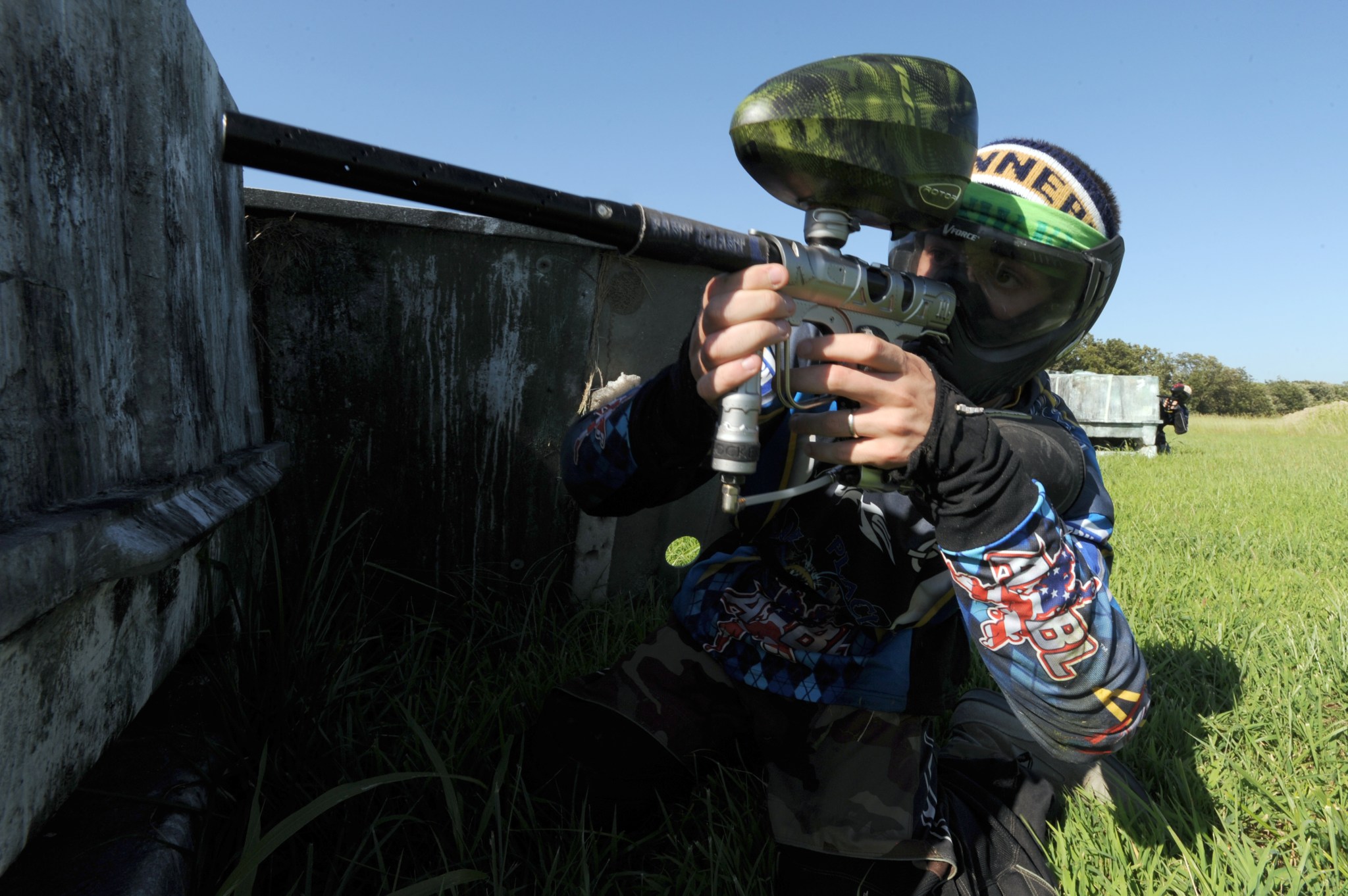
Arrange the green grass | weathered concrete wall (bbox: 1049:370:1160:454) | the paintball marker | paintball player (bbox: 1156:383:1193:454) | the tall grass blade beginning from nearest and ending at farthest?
the tall grass blade
the paintball marker
the green grass
weathered concrete wall (bbox: 1049:370:1160:454)
paintball player (bbox: 1156:383:1193:454)

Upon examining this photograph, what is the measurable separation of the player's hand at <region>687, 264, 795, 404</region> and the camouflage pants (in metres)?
0.86

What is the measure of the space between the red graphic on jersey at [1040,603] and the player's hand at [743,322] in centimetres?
52

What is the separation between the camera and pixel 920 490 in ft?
4.51

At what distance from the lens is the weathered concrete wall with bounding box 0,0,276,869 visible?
0.96 meters

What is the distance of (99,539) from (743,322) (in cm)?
98

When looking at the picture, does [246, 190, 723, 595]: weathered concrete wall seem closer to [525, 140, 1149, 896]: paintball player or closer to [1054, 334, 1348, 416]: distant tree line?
[525, 140, 1149, 896]: paintball player

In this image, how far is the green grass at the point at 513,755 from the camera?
1.53m

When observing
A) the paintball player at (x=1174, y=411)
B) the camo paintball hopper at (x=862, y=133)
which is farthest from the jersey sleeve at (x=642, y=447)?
the paintball player at (x=1174, y=411)

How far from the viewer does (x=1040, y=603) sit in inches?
53.2

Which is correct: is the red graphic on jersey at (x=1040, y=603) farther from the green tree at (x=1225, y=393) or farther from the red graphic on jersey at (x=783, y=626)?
the green tree at (x=1225, y=393)

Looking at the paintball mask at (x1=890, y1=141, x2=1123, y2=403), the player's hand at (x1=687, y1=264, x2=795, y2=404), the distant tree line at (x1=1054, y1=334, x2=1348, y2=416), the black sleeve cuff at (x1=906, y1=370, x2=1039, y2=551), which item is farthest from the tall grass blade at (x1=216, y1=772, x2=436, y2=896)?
the distant tree line at (x1=1054, y1=334, x2=1348, y2=416)

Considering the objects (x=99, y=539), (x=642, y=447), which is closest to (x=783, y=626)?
(x=642, y=447)

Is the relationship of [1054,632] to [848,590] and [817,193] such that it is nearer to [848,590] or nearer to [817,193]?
[848,590]

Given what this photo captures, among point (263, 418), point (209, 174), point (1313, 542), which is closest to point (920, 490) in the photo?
point (209, 174)
